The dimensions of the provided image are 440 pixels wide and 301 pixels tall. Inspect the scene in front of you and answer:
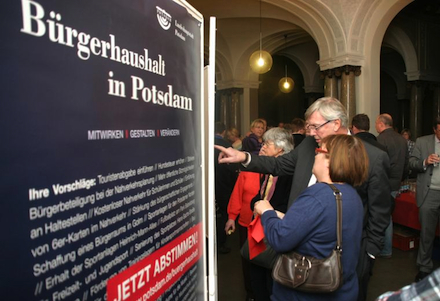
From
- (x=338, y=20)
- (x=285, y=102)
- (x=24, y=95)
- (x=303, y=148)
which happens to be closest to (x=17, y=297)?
(x=24, y=95)

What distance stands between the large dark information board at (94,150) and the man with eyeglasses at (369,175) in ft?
3.23

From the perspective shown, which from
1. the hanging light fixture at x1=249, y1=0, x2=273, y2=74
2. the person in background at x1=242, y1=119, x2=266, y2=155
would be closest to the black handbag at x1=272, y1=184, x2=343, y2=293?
the person in background at x1=242, y1=119, x2=266, y2=155

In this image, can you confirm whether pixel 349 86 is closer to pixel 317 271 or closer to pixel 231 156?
pixel 231 156

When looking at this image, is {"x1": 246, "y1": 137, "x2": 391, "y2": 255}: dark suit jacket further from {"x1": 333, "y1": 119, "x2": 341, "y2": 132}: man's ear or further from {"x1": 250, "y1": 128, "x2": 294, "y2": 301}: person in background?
{"x1": 250, "y1": 128, "x2": 294, "y2": 301}: person in background

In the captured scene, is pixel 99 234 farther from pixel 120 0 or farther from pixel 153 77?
pixel 120 0

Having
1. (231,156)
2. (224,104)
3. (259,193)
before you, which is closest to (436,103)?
(224,104)

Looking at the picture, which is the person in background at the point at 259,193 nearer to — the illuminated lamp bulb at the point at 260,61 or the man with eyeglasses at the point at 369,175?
the man with eyeglasses at the point at 369,175

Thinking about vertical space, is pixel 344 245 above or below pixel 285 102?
below

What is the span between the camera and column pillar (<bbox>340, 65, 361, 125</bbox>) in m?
7.04

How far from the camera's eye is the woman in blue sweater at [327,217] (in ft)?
5.11

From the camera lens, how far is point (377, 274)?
13.4 ft

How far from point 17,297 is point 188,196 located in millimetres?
721

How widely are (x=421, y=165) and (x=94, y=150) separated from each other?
3.91 metres

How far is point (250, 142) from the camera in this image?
4652 millimetres
